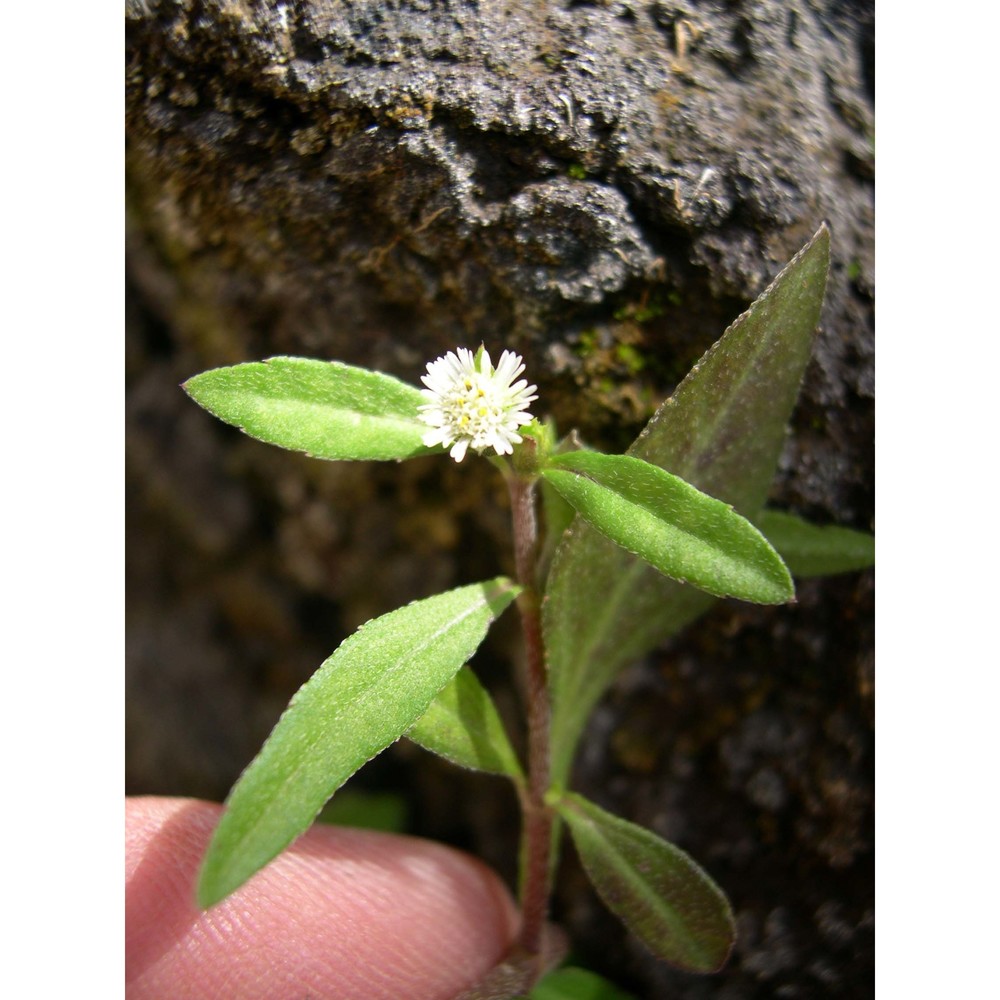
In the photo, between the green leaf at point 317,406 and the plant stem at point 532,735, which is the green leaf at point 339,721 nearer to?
the plant stem at point 532,735

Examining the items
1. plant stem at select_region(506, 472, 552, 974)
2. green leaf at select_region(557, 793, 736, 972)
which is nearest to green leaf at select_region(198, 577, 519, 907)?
plant stem at select_region(506, 472, 552, 974)

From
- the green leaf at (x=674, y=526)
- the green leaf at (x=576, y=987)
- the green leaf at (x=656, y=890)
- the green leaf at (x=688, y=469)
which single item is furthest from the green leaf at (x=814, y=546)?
the green leaf at (x=576, y=987)

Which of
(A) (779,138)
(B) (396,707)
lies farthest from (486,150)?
(B) (396,707)

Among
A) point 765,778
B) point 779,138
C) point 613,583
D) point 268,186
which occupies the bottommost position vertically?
point 765,778

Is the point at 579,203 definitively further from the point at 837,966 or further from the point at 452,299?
the point at 837,966

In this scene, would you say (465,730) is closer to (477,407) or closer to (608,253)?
(477,407)

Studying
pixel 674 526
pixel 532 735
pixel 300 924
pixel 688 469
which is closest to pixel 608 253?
pixel 688 469
